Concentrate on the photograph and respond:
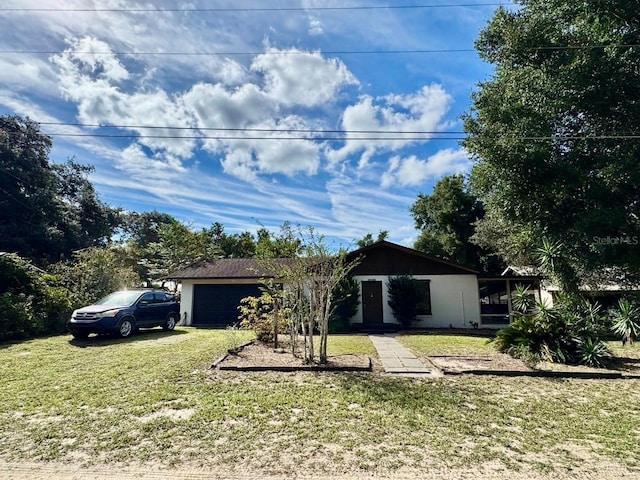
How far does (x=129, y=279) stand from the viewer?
709 inches

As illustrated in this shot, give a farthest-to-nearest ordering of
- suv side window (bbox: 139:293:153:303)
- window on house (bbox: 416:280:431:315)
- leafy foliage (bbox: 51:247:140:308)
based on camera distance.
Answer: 1. window on house (bbox: 416:280:431:315)
2. leafy foliage (bbox: 51:247:140:308)
3. suv side window (bbox: 139:293:153:303)

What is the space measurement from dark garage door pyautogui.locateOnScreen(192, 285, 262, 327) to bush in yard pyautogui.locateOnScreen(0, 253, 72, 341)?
518 cm

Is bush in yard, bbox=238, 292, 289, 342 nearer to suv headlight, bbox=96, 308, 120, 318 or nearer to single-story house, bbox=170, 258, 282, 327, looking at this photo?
suv headlight, bbox=96, 308, 120, 318

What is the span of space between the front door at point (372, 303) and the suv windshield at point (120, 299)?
367 inches

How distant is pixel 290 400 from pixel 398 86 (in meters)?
9.77

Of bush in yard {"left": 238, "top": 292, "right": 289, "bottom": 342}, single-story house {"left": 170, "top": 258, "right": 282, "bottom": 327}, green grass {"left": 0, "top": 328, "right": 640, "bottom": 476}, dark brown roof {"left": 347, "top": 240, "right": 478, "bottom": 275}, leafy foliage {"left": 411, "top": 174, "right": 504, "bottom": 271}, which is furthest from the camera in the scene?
leafy foliage {"left": 411, "top": 174, "right": 504, "bottom": 271}

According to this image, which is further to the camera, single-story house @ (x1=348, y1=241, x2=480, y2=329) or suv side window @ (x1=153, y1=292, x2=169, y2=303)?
single-story house @ (x1=348, y1=241, x2=480, y2=329)

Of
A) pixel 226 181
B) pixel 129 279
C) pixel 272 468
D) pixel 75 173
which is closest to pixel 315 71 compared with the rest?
pixel 226 181

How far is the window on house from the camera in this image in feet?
51.3

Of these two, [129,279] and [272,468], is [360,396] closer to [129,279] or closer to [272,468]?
[272,468]

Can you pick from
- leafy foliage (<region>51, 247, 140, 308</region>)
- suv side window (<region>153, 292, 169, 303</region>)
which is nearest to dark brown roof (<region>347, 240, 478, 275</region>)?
suv side window (<region>153, 292, 169, 303</region>)

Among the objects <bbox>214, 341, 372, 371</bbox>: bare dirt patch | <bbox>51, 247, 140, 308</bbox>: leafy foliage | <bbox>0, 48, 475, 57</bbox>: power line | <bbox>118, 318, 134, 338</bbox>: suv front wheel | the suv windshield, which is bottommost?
<bbox>214, 341, 372, 371</bbox>: bare dirt patch

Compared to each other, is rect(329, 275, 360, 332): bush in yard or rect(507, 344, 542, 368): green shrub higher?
rect(329, 275, 360, 332): bush in yard

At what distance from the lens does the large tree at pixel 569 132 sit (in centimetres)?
1031
